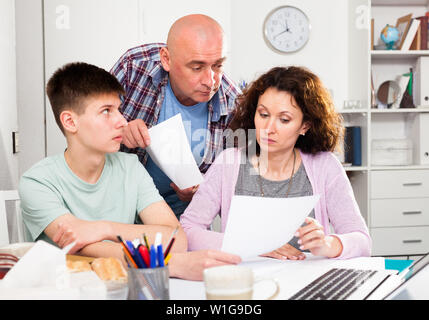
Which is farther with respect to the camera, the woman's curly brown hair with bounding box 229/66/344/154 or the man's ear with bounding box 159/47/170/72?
the man's ear with bounding box 159/47/170/72

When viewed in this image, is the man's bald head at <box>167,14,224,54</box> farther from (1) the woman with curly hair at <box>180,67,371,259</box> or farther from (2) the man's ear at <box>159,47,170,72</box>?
(1) the woman with curly hair at <box>180,67,371,259</box>

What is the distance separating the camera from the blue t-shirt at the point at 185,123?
1.88 meters

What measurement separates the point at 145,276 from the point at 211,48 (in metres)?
1.11

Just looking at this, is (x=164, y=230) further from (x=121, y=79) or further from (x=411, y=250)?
(x=411, y=250)

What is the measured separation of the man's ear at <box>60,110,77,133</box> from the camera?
142cm

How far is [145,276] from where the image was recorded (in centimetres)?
75

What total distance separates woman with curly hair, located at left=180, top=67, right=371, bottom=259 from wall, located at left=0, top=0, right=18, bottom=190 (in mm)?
951

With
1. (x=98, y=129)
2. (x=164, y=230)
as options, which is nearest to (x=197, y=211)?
(x=164, y=230)

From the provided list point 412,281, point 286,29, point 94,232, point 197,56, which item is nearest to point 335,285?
point 412,281

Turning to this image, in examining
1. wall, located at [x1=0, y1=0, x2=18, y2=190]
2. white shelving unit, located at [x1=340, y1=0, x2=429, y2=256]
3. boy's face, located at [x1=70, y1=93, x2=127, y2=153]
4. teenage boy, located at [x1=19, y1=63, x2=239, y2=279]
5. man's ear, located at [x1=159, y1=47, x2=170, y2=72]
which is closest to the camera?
teenage boy, located at [x1=19, y1=63, x2=239, y2=279]

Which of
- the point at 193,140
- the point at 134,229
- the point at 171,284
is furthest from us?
the point at 193,140

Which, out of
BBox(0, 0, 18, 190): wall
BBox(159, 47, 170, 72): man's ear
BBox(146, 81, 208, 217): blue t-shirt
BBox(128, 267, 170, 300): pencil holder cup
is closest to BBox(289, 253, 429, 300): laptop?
BBox(128, 267, 170, 300): pencil holder cup

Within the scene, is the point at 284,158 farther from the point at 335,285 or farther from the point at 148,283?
the point at 148,283

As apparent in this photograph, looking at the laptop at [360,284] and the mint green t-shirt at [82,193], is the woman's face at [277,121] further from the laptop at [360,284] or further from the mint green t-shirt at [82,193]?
the laptop at [360,284]
